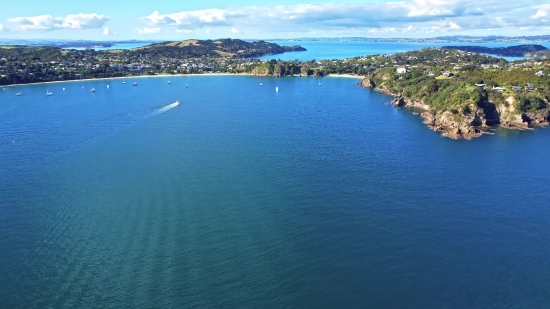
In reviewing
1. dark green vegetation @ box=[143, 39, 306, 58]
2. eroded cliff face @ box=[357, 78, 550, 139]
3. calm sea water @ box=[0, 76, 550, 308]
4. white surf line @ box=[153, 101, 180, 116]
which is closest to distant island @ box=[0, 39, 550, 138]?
eroded cliff face @ box=[357, 78, 550, 139]

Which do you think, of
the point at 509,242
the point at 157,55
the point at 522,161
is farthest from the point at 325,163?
the point at 157,55

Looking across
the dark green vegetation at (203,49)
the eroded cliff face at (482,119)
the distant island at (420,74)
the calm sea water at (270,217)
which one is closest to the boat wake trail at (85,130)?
the calm sea water at (270,217)

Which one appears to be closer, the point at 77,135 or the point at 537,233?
the point at 537,233

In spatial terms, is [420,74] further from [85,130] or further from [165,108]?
[85,130]

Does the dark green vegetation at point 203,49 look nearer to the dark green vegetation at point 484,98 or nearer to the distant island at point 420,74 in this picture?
the distant island at point 420,74

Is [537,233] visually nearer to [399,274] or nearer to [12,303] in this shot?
[399,274]

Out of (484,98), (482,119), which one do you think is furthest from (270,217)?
(484,98)
